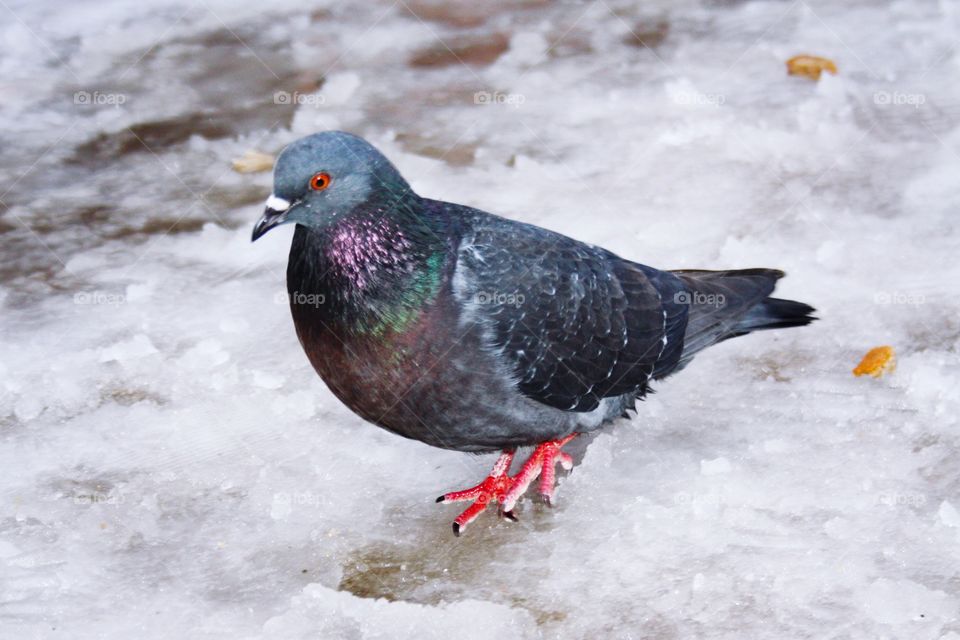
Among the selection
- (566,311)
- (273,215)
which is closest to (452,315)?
(566,311)

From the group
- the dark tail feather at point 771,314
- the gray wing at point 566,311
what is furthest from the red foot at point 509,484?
the dark tail feather at point 771,314

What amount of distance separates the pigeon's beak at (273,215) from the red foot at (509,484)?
112 centimetres

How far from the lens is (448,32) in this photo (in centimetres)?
712

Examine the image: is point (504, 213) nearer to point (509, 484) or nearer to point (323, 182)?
point (509, 484)

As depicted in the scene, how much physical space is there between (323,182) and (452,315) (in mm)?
539

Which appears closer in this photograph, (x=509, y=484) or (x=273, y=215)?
(x=273, y=215)

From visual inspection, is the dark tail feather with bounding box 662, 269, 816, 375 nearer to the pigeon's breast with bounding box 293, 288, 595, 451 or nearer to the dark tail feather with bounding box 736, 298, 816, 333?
the dark tail feather with bounding box 736, 298, 816, 333

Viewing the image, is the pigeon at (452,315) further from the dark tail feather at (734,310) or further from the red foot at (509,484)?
the dark tail feather at (734,310)

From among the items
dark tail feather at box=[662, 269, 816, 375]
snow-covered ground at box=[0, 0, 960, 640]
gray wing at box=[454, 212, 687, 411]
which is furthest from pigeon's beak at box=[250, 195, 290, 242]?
dark tail feather at box=[662, 269, 816, 375]

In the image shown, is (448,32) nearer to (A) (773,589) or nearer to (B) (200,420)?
(B) (200,420)

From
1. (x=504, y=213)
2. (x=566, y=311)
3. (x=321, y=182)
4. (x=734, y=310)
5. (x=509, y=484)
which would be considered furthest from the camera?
(x=504, y=213)

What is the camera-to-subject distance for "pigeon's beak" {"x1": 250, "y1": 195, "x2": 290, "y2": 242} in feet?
10.9

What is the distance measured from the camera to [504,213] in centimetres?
543

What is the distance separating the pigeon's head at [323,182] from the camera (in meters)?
3.29
